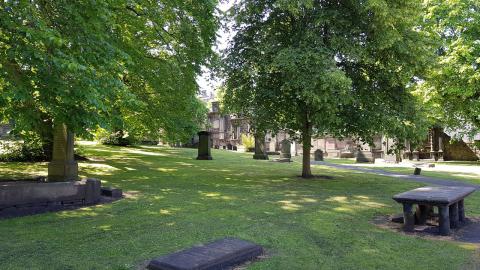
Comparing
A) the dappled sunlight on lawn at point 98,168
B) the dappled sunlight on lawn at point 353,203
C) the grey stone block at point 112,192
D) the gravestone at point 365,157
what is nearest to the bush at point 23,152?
the dappled sunlight on lawn at point 98,168

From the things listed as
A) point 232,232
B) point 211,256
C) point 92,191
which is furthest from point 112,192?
point 211,256

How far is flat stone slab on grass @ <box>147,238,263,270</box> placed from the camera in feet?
15.7

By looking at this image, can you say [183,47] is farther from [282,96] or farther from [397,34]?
[397,34]

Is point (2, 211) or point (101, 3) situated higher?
point (101, 3)

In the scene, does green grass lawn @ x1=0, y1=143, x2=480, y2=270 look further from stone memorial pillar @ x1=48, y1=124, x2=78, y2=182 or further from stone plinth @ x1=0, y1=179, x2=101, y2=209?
stone memorial pillar @ x1=48, y1=124, x2=78, y2=182

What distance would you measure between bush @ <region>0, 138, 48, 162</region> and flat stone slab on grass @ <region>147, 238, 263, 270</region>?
16.4 m

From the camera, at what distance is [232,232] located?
7.05 m

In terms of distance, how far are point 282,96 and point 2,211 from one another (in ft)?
32.5

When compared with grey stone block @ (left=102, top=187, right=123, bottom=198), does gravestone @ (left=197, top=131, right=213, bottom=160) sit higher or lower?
higher

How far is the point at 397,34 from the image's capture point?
1287cm

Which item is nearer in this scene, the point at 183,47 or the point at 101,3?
the point at 101,3

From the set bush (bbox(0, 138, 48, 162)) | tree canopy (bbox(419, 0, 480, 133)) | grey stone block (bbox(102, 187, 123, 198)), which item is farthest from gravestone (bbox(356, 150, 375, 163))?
grey stone block (bbox(102, 187, 123, 198))

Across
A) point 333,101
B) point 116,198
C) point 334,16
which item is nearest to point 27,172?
point 116,198

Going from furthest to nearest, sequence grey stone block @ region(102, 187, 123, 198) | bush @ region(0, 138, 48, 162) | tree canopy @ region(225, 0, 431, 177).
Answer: bush @ region(0, 138, 48, 162) → tree canopy @ region(225, 0, 431, 177) → grey stone block @ region(102, 187, 123, 198)
